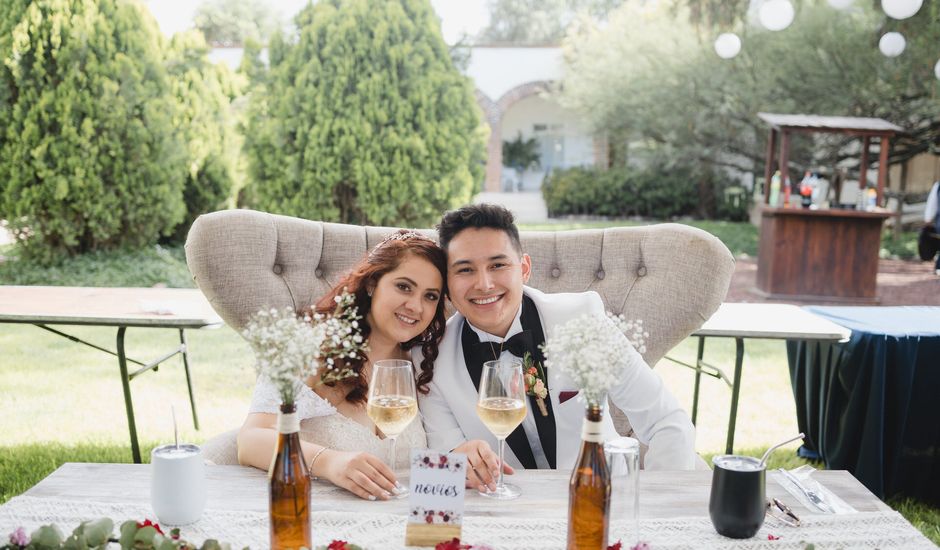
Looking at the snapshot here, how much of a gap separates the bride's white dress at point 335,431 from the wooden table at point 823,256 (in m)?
7.14

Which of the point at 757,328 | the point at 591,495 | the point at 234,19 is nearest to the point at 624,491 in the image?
the point at 591,495

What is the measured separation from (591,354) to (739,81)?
14.1 meters

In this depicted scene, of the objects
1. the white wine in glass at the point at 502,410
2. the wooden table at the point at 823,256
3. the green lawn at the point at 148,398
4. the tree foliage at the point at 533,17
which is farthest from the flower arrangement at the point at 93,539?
the tree foliage at the point at 533,17

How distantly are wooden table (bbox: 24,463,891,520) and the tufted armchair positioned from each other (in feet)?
3.46

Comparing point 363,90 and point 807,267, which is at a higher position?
point 363,90

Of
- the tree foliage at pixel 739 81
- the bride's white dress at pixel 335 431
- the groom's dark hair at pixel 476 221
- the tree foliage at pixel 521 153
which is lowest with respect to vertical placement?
the bride's white dress at pixel 335 431

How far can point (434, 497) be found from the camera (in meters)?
1.48

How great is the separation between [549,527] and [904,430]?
9.14 ft

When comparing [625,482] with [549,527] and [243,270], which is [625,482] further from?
[243,270]

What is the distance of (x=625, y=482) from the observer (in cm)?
146

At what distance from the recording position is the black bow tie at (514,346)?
2.42 metres

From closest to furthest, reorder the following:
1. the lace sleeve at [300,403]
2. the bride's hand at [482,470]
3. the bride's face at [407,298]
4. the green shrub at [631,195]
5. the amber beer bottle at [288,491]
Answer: the amber beer bottle at [288,491], the bride's hand at [482,470], the lace sleeve at [300,403], the bride's face at [407,298], the green shrub at [631,195]

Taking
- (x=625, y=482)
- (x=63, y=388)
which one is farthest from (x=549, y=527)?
(x=63, y=388)

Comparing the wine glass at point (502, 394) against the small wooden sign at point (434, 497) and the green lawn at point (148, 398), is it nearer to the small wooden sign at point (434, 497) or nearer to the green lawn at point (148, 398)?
the small wooden sign at point (434, 497)
